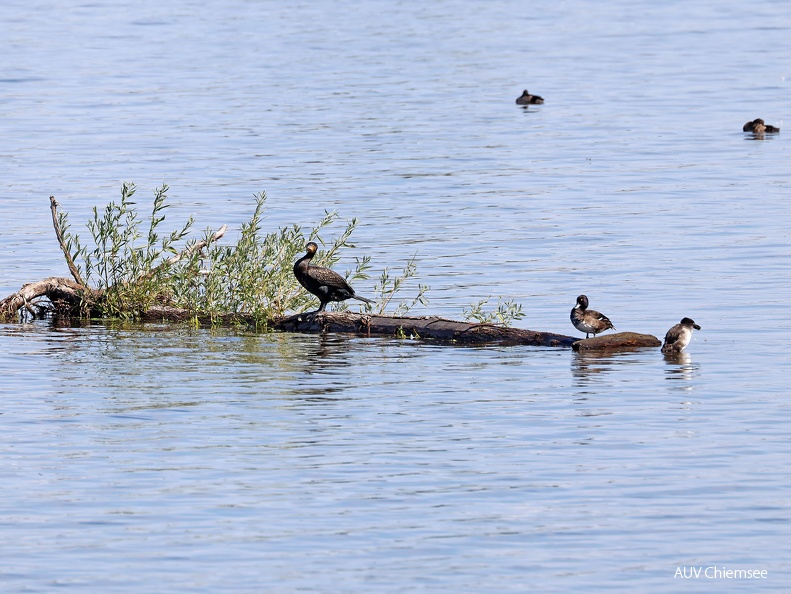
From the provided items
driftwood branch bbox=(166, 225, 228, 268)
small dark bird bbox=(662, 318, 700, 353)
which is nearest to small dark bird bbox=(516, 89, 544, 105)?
driftwood branch bbox=(166, 225, 228, 268)

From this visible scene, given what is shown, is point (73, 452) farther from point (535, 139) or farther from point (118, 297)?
point (535, 139)

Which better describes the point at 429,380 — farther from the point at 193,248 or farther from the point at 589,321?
the point at 193,248

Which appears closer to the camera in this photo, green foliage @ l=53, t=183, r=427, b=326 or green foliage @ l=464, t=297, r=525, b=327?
green foliage @ l=464, t=297, r=525, b=327

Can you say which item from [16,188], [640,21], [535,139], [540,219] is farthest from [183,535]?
[640,21]

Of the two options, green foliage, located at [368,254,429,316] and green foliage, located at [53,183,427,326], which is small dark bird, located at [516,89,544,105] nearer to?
green foliage, located at [368,254,429,316]

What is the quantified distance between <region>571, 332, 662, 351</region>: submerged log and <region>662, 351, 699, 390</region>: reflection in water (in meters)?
0.40

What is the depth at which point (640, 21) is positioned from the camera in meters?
79.4

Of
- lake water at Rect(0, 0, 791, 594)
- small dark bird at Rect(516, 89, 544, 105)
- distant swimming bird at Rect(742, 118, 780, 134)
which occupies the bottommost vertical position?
lake water at Rect(0, 0, 791, 594)

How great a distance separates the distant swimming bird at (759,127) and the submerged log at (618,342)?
25.7 meters

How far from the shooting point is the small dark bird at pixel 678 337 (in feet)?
61.4

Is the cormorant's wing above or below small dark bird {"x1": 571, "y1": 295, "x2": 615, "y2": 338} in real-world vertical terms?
above

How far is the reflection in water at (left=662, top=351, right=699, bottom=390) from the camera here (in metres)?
17.8

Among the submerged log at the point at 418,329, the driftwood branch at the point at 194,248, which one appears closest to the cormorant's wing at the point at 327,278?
the submerged log at the point at 418,329

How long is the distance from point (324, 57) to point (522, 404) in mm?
50241
